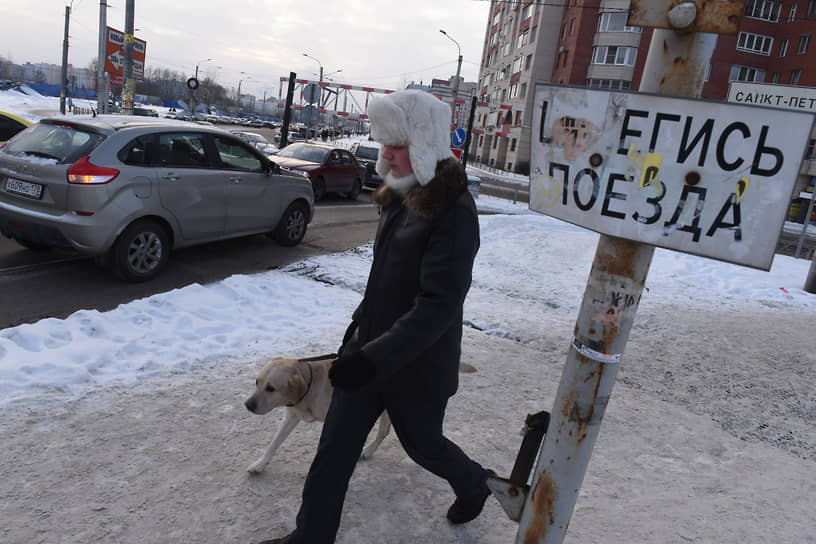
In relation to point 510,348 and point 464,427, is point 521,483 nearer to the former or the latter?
point 464,427

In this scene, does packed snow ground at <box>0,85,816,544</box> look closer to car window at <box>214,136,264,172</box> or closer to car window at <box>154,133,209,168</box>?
car window at <box>154,133,209,168</box>

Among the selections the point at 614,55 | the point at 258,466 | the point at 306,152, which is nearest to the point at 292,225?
the point at 258,466

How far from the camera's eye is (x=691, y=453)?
3.81m

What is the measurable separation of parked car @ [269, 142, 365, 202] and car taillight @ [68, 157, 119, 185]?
9.29m

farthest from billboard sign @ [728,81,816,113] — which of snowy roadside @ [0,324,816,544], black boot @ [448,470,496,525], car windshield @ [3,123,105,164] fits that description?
car windshield @ [3,123,105,164]

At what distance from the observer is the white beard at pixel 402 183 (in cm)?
226

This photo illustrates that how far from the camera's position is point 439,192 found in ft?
6.99

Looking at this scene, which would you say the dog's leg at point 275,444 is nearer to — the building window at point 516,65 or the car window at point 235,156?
the car window at point 235,156

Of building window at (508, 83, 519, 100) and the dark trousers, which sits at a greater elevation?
building window at (508, 83, 519, 100)

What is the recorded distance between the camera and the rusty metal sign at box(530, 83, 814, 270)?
4.87ft

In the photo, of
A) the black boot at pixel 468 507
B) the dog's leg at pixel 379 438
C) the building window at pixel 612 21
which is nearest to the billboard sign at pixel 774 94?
the dog's leg at pixel 379 438

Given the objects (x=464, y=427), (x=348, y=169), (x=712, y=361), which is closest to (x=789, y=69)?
(x=348, y=169)

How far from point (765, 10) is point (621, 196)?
54.7 meters

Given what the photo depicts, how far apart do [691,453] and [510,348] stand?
6.46 ft
